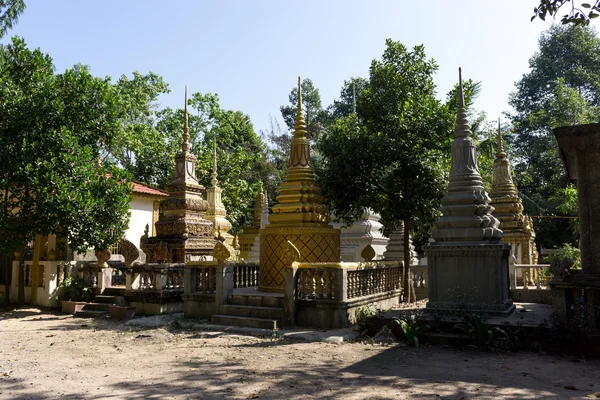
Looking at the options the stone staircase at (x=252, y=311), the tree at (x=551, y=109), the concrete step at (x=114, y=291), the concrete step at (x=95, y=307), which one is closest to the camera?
the stone staircase at (x=252, y=311)

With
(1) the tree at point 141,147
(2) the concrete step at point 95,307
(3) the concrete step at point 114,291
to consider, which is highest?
(1) the tree at point 141,147

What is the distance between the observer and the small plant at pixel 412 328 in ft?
29.7

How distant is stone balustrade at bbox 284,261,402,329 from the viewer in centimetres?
1045

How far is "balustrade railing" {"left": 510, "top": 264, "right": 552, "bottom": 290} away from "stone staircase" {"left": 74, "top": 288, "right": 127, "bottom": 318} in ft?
38.6

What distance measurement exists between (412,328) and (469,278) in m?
1.74

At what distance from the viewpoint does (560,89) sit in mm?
36781

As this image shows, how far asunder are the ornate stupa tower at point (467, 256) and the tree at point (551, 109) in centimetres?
2205

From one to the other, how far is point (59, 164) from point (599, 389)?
13.8 meters

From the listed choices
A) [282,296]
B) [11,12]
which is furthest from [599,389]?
[11,12]

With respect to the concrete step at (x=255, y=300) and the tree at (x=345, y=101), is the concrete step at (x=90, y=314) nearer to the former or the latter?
the concrete step at (x=255, y=300)

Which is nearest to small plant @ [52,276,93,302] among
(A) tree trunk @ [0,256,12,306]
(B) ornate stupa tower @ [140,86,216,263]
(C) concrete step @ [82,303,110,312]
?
(C) concrete step @ [82,303,110,312]

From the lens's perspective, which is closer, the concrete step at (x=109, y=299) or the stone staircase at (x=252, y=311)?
the stone staircase at (x=252, y=311)

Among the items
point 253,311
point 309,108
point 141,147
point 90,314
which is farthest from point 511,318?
point 309,108

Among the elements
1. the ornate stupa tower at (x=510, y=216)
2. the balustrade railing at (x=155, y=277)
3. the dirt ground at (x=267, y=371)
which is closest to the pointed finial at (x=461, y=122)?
the dirt ground at (x=267, y=371)
